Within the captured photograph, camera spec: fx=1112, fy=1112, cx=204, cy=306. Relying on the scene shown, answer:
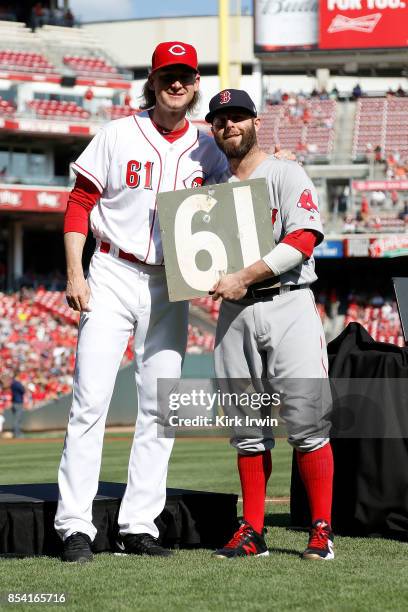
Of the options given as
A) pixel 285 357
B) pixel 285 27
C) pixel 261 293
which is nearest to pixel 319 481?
pixel 285 357

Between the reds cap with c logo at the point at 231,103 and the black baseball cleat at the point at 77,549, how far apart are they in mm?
1755

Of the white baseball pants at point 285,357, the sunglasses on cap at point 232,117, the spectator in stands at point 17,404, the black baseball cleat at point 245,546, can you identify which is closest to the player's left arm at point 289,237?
the white baseball pants at point 285,357

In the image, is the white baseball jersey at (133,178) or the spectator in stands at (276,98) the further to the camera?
the spectator in stands at (276,98)

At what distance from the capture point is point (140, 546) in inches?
181

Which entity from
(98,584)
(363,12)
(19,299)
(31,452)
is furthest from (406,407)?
(363,12)

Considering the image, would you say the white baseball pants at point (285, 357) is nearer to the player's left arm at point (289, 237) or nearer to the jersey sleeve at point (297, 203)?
the player's left arm at point (289, 237)

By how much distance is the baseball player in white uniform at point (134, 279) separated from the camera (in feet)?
15.0

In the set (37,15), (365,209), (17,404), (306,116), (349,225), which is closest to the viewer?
(17,404)

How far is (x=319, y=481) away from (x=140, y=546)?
2.62 feet

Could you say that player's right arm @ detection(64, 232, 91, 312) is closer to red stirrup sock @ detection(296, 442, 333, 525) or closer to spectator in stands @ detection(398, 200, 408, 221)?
red stirrup sock @ detection(296, 442, 333, 525)

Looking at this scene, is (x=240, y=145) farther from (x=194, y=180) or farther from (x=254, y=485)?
(x=254, y=485)

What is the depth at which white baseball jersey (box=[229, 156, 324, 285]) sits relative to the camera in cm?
441

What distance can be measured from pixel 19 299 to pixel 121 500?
942 inches

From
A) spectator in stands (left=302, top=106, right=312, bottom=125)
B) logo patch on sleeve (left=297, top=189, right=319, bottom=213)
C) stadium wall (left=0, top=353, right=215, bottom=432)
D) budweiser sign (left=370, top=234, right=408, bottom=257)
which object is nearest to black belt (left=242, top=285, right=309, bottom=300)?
logo patch on sleeve (left=297, top=189, right=319, bottom=213)
